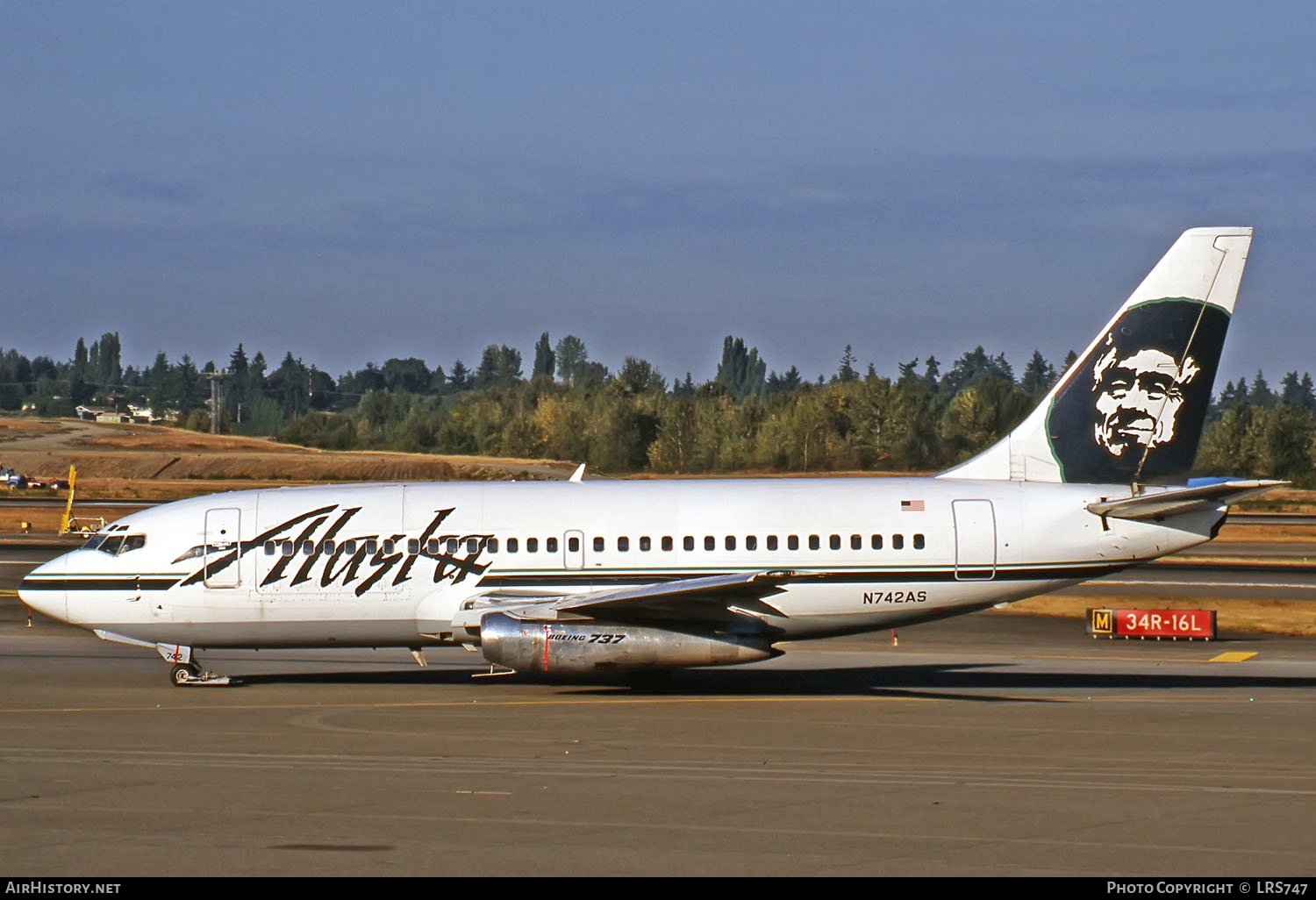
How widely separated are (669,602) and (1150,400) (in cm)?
937

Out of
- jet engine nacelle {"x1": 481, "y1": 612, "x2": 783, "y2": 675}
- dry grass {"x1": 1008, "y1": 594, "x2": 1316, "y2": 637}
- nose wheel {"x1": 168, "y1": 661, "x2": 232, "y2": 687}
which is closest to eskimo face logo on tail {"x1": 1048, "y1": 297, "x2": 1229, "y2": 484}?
jet engine nacelle {"x1": 481, "y1": 612, "x2": 783, "y2": 675}

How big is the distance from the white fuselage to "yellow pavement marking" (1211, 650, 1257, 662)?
6491mm

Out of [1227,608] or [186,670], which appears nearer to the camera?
[186,670]

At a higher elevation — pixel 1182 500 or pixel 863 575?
pixel 1182 500

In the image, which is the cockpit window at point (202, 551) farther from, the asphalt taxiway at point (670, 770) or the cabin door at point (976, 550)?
the cabin door at point (976, 550)

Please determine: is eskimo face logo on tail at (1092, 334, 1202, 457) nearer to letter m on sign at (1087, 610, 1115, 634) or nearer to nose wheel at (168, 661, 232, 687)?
letter m on sign at (1087, 610, 1115, 634)

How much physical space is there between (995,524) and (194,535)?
45.9ft

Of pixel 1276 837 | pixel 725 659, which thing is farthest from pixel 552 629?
pixel 1276 837

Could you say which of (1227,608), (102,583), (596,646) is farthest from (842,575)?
(1227,608)

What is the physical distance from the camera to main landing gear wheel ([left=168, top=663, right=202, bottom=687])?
26.3 meters

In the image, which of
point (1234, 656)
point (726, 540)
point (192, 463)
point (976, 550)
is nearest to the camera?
point (976, 550)

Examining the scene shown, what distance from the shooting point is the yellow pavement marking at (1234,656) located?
30.5 m

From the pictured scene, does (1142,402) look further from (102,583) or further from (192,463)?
(192,463)

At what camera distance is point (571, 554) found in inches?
1016
